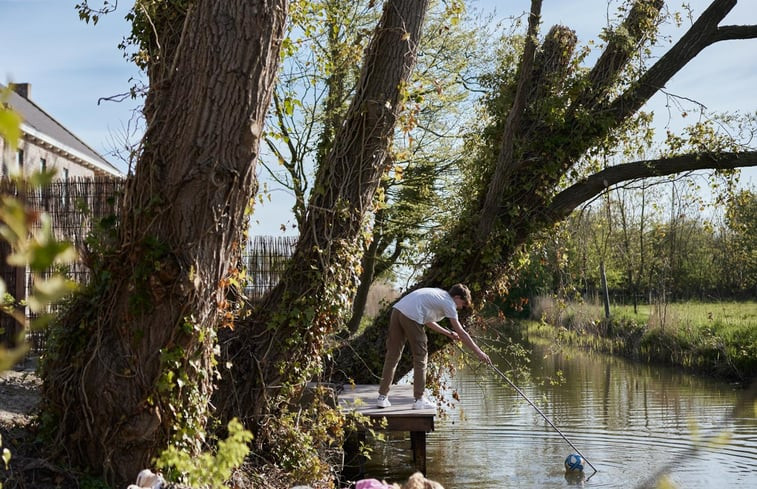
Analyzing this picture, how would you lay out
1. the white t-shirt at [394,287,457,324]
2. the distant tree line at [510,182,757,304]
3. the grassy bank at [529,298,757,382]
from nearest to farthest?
the white t-shirt at [394,287,457,324] → the grassy bank at [529,298,757,382] → the distant tree line at [510,182,757,304]

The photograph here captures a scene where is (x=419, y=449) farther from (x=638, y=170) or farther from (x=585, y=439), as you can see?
(x=638, y=170)

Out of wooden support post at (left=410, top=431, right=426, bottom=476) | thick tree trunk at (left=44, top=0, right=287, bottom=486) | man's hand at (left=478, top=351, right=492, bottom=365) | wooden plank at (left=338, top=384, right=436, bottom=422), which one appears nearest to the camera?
thick tree trunk at (left=44, top=0, right=287, bottom=486)

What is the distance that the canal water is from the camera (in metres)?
9.80

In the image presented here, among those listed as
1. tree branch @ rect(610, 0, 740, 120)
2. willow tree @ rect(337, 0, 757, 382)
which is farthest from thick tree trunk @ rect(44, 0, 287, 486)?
tree branch @ rect(610, 0, 740, 120)

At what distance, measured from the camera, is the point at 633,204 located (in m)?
31.2

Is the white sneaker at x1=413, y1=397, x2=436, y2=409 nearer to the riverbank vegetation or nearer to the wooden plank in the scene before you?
the wooden plank

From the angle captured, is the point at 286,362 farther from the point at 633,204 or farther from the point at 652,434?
the point at 633,204

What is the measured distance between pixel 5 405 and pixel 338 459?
3550 mm

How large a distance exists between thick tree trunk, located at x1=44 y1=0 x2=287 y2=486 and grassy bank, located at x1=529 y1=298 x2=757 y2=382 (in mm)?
8466

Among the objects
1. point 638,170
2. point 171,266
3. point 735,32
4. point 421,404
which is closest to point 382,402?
point 421,404

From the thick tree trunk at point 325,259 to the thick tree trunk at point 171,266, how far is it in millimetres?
1433

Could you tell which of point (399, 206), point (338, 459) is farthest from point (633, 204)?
point (338, 459)

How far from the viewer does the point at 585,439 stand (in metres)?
12.1

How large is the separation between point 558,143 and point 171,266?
7020mm
